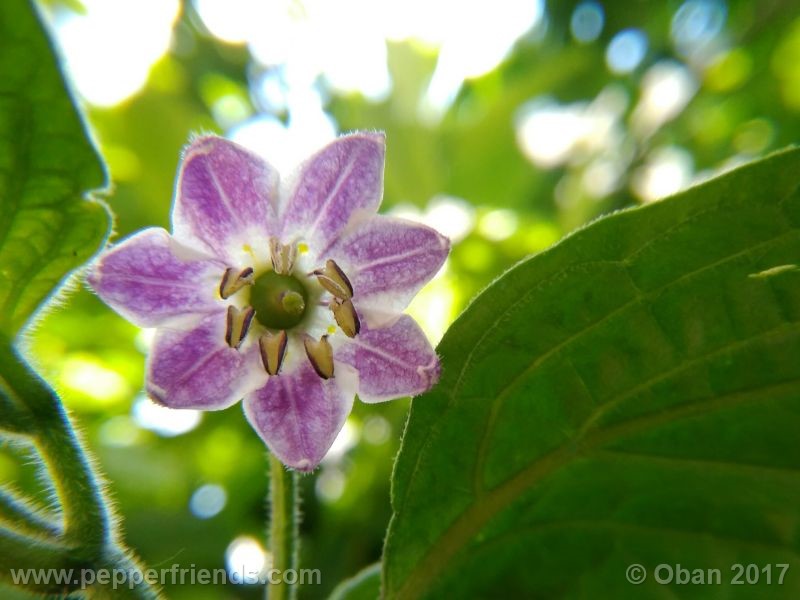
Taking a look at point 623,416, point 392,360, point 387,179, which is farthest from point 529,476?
point 387,179

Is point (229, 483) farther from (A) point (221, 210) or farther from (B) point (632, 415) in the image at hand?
(B) point (632, 415)

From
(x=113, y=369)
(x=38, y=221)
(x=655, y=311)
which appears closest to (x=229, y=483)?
(x=113, y=369)

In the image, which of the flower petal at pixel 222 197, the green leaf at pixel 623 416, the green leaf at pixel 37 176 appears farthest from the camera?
the flower petal at pixel 222 197

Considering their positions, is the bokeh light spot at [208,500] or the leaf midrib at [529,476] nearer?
the leaf midrib at [529,476]

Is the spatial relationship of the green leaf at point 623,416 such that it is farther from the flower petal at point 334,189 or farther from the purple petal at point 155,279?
the purple petal at point 155,279

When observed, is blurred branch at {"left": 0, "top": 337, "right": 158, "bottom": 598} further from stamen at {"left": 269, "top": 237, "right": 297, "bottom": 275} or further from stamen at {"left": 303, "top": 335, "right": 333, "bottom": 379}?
stamen at {"left": 269, "top": 237, "right": 297, "bottom": 275}

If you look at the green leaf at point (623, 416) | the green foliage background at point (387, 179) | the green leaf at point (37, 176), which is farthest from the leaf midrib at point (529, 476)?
the green foliage background at point (387, 179)

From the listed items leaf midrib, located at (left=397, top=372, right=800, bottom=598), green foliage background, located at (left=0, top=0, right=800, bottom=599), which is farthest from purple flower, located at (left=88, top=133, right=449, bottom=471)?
green foliage background, located at (left=0, top=0, right=800, bottom=599)

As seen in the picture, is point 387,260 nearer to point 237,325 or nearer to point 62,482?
point 237,325
